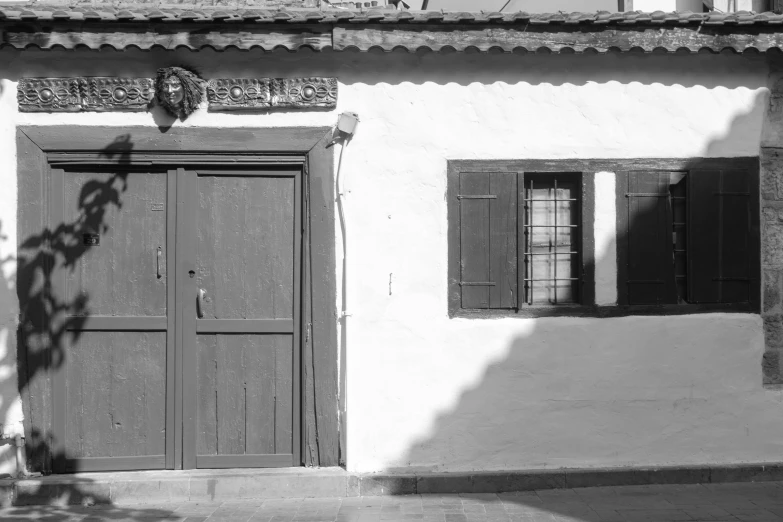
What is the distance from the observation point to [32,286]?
582 centimetres

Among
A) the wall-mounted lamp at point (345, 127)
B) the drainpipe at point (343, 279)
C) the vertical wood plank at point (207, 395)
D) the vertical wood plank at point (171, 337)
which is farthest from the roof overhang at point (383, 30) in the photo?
the vertical wood plank at point (207, 395)

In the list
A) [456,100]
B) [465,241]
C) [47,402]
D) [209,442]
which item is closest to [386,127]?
[456,100]

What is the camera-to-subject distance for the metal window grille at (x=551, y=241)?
6.23m

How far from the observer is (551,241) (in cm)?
626

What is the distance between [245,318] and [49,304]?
1.44 metres

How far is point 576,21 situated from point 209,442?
13.5ft

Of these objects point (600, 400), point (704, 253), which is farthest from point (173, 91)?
point (704, 253)

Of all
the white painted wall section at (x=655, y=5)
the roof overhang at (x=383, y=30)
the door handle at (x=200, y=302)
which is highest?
the white painted wall section at (x=655, y=5)

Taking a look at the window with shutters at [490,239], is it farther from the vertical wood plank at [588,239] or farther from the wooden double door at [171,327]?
the wooden double door at [171,327]

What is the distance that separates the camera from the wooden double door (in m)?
5.94

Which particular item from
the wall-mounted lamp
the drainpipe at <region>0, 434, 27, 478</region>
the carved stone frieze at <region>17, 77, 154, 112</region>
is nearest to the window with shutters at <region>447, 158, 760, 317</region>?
the wall-mounted lamp

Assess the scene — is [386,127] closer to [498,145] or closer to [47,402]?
[498,145]

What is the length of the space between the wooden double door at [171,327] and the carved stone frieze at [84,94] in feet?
1.56

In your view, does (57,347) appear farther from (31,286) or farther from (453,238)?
(453,238)
